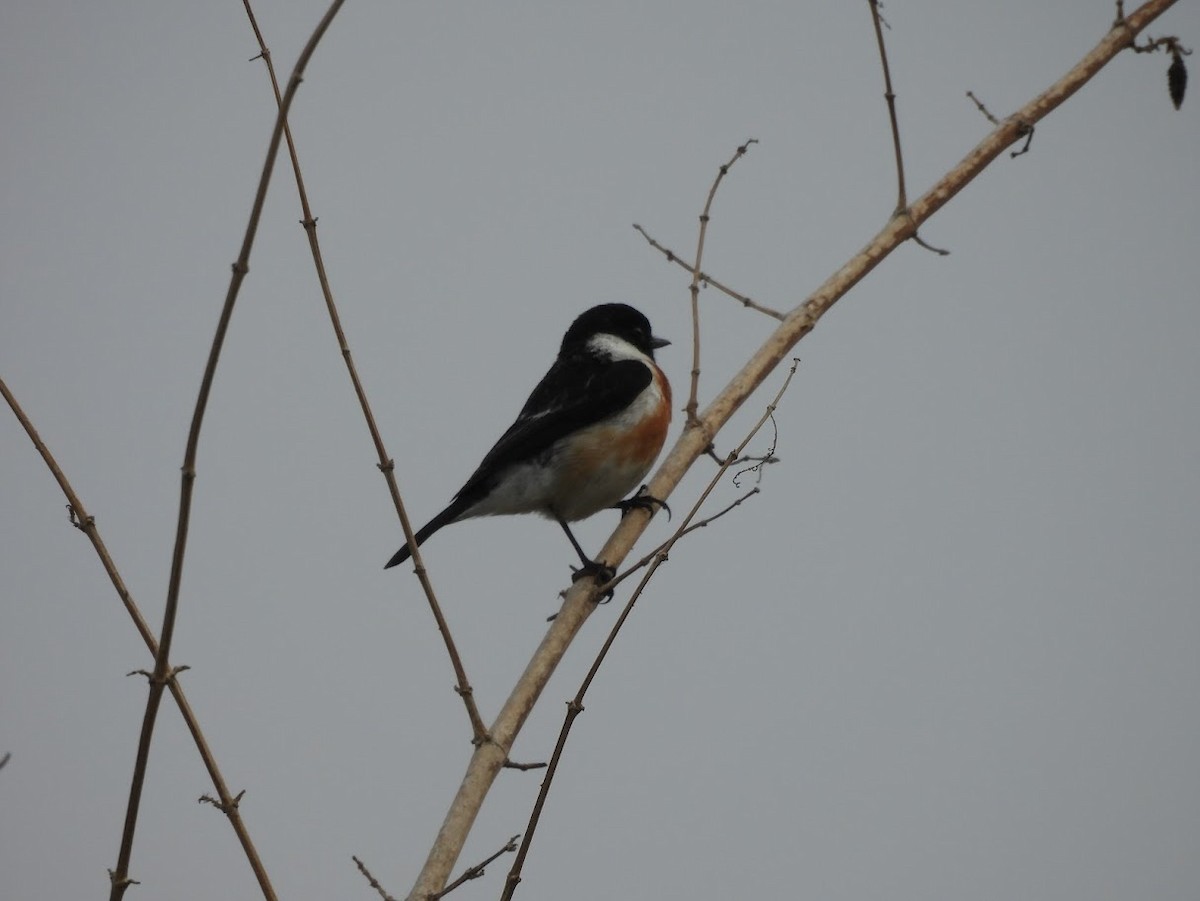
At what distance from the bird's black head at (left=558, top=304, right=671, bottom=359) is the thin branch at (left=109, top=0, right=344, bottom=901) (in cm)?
482

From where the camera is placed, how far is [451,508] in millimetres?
5707

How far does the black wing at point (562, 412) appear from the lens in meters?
5.73

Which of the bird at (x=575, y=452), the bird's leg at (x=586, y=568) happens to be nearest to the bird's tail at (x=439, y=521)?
the bird at (x=575, y=452)

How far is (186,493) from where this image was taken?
6.33 feet

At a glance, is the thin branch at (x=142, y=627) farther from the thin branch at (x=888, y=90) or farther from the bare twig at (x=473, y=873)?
the thin branch at (x=888, y=90)

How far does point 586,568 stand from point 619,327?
2.43m

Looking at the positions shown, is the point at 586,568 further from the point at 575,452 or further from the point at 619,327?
the point at 619,327

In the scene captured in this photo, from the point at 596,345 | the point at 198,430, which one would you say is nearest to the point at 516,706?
the point at 198,430

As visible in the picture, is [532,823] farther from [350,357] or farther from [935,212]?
[935,212]

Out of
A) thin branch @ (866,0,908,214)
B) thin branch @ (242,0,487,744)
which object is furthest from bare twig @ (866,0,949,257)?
thin branch @ (242,0,487,744)

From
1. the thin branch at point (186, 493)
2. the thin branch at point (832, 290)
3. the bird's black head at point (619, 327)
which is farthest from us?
the bird's black head at point (619, 327)

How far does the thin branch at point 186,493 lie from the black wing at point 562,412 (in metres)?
3.70

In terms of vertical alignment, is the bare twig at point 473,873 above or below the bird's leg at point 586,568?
below

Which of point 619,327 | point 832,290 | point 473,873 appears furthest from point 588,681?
point 619,327
